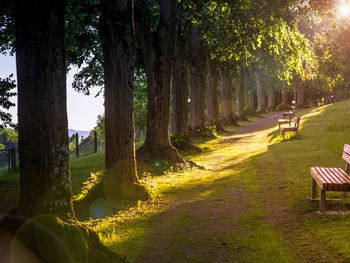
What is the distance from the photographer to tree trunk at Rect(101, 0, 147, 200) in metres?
11.0

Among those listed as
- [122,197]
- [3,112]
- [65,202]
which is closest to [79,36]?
[3,112]

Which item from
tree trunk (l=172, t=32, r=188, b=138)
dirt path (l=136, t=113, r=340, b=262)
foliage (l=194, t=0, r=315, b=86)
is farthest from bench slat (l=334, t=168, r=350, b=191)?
tree trunk (l=172, t=32, r=188, b=138)

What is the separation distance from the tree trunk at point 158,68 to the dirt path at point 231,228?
427 centimetres

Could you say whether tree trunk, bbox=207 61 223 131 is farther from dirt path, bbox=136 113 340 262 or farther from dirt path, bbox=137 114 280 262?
dirt path, bbox=137 114 280 262

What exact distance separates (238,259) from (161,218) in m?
2.94

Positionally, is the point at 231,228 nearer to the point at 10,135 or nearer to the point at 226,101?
the point at 10,135

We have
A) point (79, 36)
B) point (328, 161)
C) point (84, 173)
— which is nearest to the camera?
point (328, 161)

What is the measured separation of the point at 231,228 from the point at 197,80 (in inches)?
796

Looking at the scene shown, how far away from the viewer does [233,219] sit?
882cm

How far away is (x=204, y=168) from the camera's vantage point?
16.3 metres

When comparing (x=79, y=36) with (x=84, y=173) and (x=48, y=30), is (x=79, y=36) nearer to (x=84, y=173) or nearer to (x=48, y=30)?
(x=84, y=173)

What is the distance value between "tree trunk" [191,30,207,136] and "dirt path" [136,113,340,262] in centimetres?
1479

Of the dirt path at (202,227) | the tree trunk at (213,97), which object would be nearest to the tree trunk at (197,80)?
the tree trunk at (213,97)

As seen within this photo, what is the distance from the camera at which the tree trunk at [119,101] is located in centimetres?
1103
